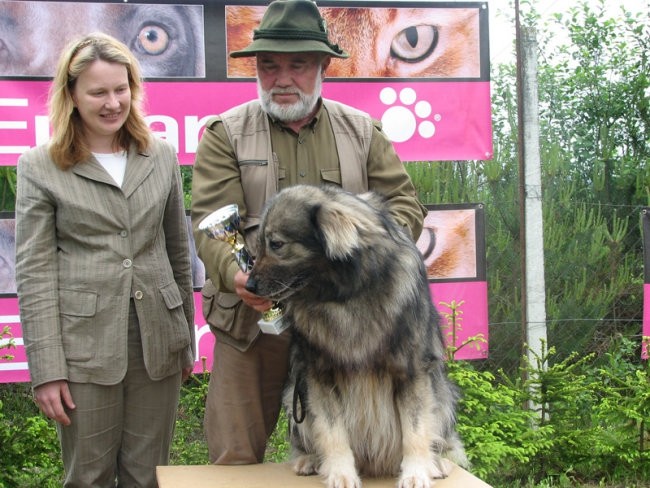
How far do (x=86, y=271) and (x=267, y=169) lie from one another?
85 centimetres

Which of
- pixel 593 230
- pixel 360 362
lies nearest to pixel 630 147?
pixel 593 230

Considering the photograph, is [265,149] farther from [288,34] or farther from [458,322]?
[458,322]

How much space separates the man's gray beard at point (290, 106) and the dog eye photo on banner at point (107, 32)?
6.15ft

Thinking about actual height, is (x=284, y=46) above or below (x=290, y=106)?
above

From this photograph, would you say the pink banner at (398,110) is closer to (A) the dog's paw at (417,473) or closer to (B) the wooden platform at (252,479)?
(B) the wooden platform at (252,479)

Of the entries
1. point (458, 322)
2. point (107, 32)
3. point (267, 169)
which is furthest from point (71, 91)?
point (458, 322)

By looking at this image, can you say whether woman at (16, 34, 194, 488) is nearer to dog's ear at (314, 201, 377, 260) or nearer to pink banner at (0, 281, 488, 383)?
dog's ear at (314, 201, 377, 260)

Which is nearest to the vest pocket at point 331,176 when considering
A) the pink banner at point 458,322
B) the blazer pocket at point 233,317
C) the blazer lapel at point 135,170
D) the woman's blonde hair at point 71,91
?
the blazer pocket at point 233,317

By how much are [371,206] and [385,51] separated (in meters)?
2.58

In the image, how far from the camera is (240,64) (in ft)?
16.5

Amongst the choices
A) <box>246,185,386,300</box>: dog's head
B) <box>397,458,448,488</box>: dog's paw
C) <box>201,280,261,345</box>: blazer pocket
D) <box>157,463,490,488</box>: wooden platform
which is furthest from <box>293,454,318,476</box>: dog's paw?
<box>246,185,386,300</box>: dog's head

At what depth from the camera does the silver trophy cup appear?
9.26 feet

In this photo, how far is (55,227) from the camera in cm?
309

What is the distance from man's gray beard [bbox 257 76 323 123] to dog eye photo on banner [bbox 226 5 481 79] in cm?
192
